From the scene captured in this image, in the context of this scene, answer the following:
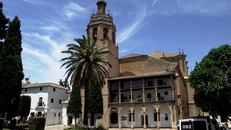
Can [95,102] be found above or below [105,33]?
below

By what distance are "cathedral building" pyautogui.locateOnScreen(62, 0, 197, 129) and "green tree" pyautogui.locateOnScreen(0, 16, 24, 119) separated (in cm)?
1370

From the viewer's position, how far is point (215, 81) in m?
22.3

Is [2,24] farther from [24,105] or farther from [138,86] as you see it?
[138,86]

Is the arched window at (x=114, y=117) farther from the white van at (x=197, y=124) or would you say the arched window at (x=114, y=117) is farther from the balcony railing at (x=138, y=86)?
the white van at (x=197, y=124)

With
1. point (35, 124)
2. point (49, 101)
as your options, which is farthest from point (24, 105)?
point (35, 124)

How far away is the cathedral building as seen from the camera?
30.2 meters

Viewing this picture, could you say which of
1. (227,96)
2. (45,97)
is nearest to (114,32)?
(45,97)

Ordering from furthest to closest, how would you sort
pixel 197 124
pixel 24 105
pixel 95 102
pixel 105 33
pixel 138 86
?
pixel 105 33 → pixel 24 105 → pixel 138 86 → pixel 95 102 → pixel 197 124

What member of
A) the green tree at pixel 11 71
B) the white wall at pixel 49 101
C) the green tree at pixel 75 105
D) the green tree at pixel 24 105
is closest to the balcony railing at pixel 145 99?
the green tree at pixel 75 105

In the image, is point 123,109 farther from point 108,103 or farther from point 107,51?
point 107,51

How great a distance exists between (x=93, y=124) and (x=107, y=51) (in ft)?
42.0

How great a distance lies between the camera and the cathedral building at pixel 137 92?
30.2 m

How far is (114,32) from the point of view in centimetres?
3719

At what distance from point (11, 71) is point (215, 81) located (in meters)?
23.7
